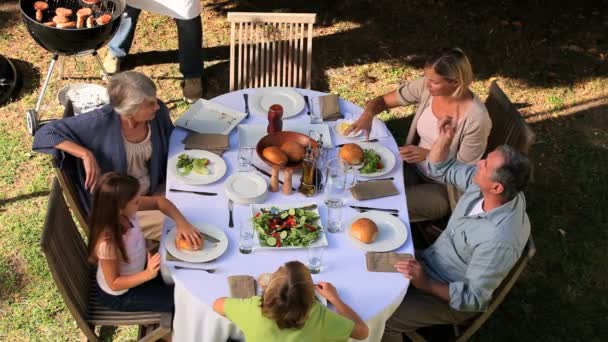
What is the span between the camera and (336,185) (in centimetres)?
396

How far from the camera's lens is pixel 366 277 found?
343 cm

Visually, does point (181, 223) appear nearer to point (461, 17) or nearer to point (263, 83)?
point (263, 83)

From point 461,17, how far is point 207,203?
5.15 m

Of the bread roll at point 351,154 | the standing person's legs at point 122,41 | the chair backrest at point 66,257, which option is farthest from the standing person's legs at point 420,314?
the standing person's legs at point 122,41

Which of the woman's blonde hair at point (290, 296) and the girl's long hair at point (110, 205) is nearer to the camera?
the woman's blonde hair at point (290, 296)

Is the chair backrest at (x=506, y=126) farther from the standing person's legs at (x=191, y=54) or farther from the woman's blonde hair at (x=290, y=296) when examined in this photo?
the standing person's legs at (x=191, y=54)

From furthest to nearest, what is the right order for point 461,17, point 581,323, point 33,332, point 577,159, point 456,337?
point 461,17 < point 577,159 < point 581,323 < point 33,332 < point 456,337

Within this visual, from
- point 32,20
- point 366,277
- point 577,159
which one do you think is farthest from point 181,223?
point 577,159

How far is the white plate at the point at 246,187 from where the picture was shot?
3789 mm

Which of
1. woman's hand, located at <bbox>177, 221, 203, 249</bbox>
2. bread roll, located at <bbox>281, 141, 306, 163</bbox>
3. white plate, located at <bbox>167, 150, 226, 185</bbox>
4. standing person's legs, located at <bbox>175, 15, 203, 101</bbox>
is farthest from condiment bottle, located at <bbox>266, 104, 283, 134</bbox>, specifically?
standing person's legs, located at <bbox>175, 15, 203, 101</bbox>

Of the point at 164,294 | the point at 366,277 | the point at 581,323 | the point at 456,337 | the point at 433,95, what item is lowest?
the point at 581,323

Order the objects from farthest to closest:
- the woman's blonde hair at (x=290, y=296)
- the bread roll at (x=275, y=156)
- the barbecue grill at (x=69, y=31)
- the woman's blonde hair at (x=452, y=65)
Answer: the barbecue grill at (x=69, y=31)
the woman's blonde hair at (x=452, y=65)
the bread roll at (x=275, y=156)
the woman's blonde hair at (x=290, y=296)

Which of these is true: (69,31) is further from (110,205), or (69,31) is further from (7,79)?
(110,205)

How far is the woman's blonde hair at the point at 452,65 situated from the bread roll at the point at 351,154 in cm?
70
